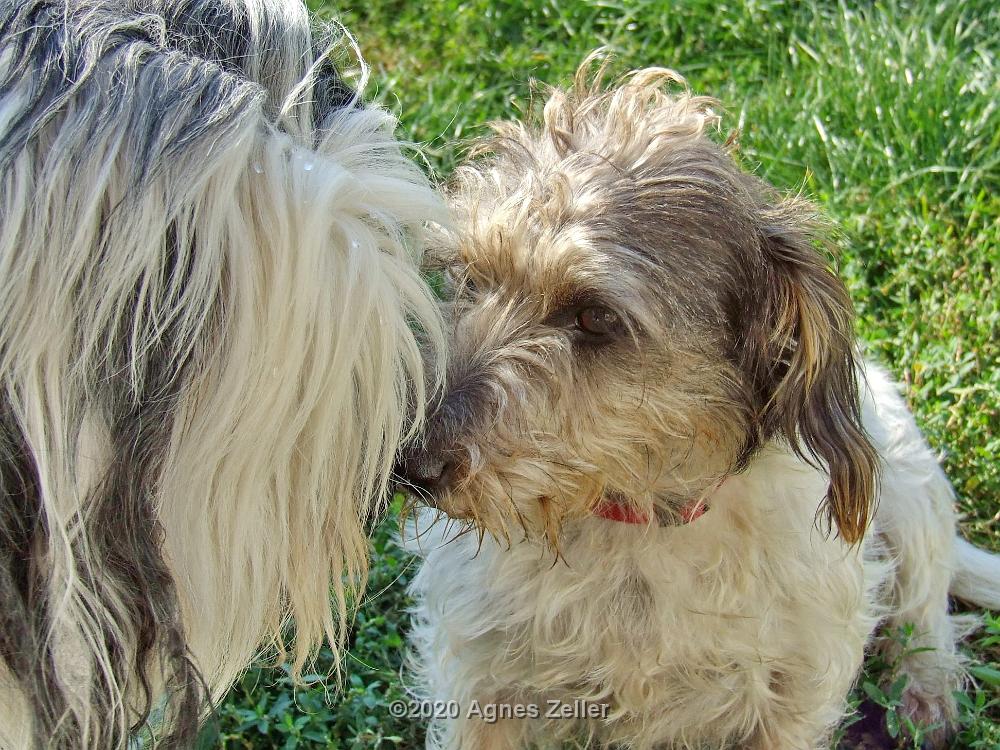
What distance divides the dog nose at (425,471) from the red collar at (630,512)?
38 centimetres

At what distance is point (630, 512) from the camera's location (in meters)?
2.11

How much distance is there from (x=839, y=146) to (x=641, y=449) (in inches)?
92.4

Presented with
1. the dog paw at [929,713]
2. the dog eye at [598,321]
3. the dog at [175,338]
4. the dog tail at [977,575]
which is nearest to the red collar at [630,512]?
the dog eye at [598,321]

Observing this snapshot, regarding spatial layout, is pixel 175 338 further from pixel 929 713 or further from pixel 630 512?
pixel 929 713

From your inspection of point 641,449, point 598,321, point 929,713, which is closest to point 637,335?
point 598,321

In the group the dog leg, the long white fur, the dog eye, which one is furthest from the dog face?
the dog leg

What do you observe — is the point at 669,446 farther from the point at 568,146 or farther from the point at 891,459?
the point at 891,459

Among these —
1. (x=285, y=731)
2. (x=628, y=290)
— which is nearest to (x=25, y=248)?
(x=628, y=290)

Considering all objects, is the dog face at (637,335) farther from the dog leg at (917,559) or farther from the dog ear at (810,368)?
the dog leg at (917,559)

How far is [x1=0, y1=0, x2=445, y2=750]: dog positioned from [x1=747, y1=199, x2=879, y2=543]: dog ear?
0.75 m

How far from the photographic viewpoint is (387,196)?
1.49 meters

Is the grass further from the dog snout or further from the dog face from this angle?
the dog snout

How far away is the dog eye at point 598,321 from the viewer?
6.48 feet

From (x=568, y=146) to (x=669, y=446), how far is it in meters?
0.58
